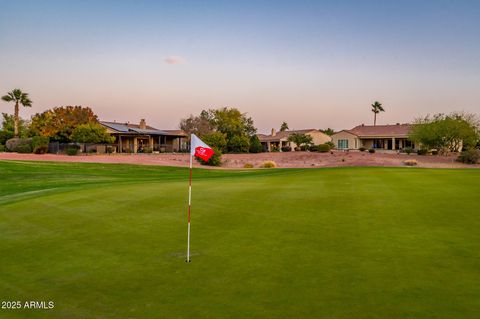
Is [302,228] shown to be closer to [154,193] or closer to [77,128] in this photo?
[154,193]

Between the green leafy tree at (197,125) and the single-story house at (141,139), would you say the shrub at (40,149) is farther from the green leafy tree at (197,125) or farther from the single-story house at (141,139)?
the green leafy tree at (197,125)

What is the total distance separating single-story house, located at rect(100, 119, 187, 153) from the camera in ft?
216

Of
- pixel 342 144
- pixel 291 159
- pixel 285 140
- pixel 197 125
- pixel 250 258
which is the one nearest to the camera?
pixel 250 258

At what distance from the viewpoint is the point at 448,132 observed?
54.3 m

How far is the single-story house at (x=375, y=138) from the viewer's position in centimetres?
8019

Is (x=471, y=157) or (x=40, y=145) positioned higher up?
(x=40, y=145)

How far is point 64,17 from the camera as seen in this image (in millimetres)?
32594

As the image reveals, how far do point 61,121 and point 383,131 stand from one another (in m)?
59.9

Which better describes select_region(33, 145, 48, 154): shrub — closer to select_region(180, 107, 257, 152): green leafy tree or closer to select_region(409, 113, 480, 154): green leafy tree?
select_region(180, 107, 257, 152): green leafy tree

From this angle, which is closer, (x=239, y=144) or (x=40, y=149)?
(x=40, y=149)

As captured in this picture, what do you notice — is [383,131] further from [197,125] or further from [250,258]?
[250,258]

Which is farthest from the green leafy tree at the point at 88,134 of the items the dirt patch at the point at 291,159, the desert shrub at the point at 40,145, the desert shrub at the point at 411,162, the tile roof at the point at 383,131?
the tile roof at the point at 383,131

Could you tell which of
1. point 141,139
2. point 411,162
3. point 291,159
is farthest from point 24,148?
point 411,162

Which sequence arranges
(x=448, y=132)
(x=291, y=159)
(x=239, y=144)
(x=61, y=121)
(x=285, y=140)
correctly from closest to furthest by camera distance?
(x=448, y=132), (x=291, y=159), (x=61, y=121), (x=239, y=144), (x=285, y=140)
